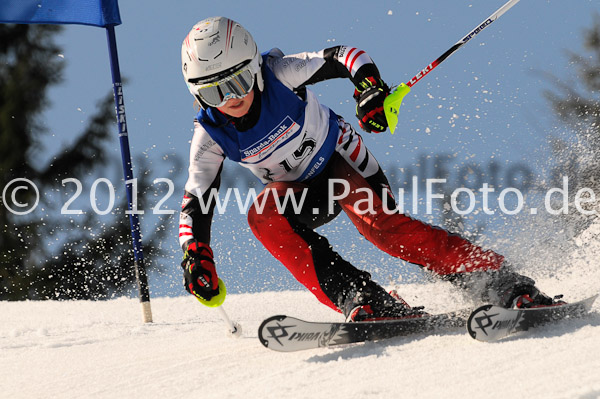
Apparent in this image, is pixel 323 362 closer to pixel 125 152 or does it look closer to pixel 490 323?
pixel 490 323

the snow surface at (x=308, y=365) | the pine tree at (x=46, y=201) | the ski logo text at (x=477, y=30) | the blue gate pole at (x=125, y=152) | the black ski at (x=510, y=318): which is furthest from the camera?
the pine tree at (x=46, y=201)

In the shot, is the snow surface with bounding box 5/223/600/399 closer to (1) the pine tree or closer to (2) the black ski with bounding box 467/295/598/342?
(2) the black ski with bounding box 467/295/598/342

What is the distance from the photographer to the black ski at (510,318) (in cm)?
268

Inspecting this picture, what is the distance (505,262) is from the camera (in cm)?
322

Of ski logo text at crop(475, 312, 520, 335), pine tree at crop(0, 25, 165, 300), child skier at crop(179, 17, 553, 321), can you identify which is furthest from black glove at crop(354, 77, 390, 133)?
pine tree at crop(0, 25, 165, 300)

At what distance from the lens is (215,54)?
313cm

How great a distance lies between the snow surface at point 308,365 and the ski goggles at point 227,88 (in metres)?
1.28

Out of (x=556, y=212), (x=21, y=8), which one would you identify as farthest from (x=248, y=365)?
(x=21, y=8)

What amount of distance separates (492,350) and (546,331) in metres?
0.40

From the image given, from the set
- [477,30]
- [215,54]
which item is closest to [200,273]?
[215,54]

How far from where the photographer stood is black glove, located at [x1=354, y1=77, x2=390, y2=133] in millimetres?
3176

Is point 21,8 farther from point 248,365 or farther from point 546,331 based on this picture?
point 546,331

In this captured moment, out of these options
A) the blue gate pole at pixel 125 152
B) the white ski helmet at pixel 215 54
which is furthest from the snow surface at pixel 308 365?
the white ski helmet at pixel 215 54

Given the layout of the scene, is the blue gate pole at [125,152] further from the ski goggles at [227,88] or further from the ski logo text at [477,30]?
the ski logo text at [477,30]
